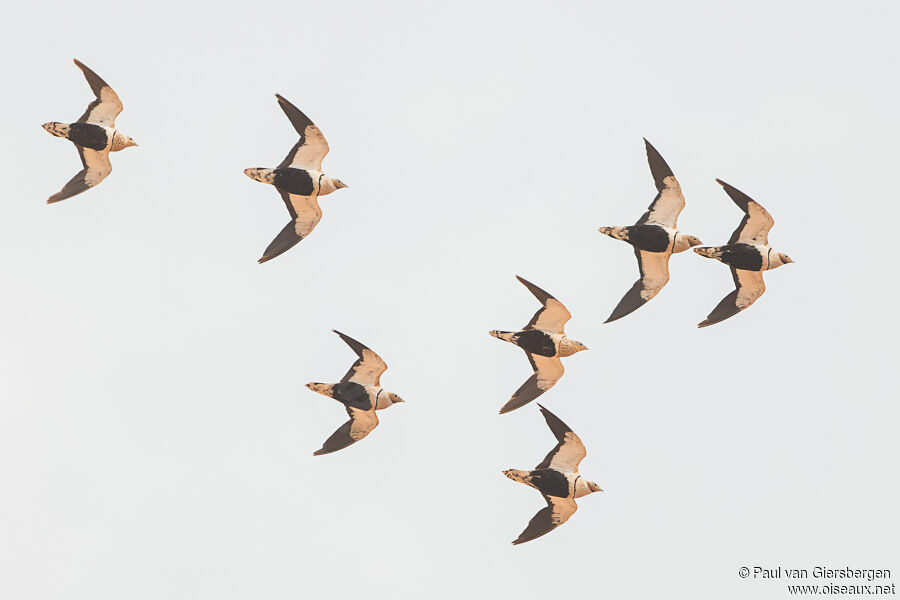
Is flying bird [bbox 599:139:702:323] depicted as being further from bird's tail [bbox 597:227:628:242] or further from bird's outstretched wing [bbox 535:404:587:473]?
bird's outstretched wing [bbox 535:404:587:473]

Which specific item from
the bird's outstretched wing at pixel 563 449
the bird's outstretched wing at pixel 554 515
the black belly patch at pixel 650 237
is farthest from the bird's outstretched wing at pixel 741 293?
the bird's outstretched wing at pixel 554 515

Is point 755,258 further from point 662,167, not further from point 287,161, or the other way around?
point 287,161

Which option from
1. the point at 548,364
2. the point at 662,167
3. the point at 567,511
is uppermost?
the point at 662,167

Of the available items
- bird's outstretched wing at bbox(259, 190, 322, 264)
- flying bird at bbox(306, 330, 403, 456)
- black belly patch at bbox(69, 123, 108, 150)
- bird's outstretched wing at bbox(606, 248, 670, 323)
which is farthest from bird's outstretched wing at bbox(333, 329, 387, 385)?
black belly patch at bbox(69, 123, 108, 150)

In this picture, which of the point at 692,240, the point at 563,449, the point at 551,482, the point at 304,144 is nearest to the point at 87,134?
the point at 304,144

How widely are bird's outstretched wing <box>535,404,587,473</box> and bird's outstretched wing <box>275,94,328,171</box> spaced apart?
1139 centimetres

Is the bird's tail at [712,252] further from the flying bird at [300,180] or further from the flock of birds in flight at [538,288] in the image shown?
the flying bird at [300,180]

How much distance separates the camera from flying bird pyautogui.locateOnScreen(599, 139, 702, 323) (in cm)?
6831

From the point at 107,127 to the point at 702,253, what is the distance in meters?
20.6

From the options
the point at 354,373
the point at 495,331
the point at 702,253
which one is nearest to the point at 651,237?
the point at 702,253

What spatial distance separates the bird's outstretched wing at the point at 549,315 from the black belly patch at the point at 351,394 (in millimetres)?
5993

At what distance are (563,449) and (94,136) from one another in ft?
62.2

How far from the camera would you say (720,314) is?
68.9m

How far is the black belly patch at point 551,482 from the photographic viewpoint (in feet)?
221
